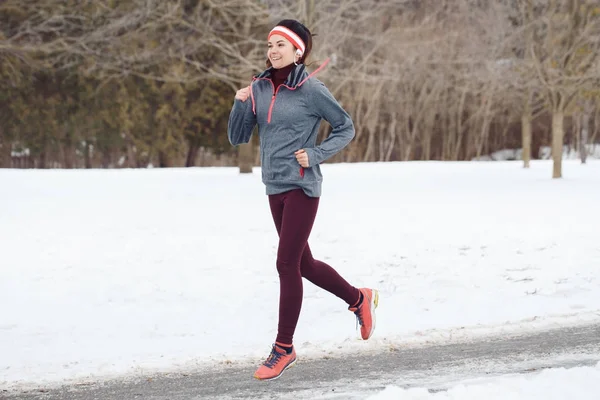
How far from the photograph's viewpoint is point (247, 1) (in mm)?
18828

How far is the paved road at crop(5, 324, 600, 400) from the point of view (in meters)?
4.07

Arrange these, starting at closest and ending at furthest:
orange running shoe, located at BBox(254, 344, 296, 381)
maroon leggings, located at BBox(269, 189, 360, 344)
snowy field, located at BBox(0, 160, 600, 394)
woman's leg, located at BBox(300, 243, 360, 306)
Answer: maroon leggings, located at BBox(269, 189, 360, 344) → orange running shoe, located at BBox(254, 344, 296, 381) → woman's leg, located at BBox(300, 243, 360, 306) → snowy field, located at BBox(0, 160, 600, 394)

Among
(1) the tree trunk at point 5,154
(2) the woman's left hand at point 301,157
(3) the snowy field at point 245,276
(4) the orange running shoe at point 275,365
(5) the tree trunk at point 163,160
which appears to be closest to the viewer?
(2) the woman's left hand at point 301,157

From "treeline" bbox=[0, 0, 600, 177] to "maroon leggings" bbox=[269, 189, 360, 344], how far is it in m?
13.5

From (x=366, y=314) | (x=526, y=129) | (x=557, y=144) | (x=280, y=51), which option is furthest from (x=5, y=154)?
(x=280, y=51)

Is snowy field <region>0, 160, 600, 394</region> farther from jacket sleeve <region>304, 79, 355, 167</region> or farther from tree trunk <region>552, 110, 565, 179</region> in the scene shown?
tree trunk <region>552, 110, 565, 179</region>

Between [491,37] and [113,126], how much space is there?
14578 millimetres

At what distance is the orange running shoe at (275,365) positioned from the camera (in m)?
4.18

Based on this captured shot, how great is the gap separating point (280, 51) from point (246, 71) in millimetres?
16866

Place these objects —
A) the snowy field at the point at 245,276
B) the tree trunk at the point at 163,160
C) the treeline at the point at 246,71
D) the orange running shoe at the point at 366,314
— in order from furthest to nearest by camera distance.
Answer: the tree trunk at the point at 163,160 → the treeline at the point at 246,71 → the snowy field at the point at 245,276 → the orange running shoe at the point at 366,314

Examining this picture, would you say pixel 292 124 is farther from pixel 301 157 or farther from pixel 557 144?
pixel 557 144

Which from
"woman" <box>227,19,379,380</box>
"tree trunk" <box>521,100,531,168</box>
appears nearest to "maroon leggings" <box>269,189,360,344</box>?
"woman" <box>227,19,379,380</box>

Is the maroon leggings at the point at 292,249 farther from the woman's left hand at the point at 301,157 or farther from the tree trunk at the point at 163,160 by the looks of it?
the tree trunk at the point at 163,160

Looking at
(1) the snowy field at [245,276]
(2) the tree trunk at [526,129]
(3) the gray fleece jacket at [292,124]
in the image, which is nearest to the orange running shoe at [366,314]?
(1) the snowy field at [245,276]
